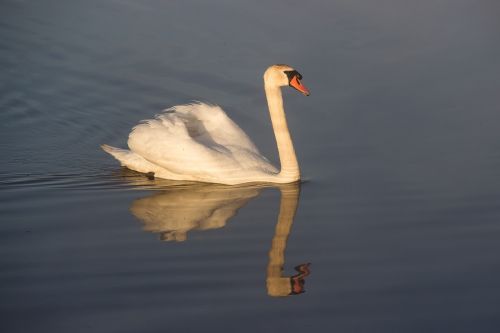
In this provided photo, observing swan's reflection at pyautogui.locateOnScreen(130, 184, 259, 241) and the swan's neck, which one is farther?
the swan's neck

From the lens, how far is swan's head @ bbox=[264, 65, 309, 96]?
38.0 ft

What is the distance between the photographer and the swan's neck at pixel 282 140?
37.7 ft

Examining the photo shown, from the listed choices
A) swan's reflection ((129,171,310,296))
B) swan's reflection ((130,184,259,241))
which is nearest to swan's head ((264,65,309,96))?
swan's reflection ((129,171,310,296))

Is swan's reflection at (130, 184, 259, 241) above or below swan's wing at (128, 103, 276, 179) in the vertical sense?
below

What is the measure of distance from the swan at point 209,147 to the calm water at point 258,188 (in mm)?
222

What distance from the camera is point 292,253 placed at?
8781mm

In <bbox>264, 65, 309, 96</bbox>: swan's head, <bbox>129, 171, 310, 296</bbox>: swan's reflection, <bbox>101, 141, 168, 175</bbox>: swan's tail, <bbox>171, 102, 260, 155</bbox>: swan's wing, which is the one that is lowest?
<bbox>129, 171, 310, 296</bbox>: swan's reflection

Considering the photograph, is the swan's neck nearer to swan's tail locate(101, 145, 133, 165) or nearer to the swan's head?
the swan's head

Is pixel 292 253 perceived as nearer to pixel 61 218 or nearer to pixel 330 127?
pixel 61 218

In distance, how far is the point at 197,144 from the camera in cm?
1151

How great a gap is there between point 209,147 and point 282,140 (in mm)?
822

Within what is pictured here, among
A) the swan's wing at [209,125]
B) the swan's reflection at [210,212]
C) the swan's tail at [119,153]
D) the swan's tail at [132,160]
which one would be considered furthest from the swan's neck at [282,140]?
the swan's tail at [119,153]

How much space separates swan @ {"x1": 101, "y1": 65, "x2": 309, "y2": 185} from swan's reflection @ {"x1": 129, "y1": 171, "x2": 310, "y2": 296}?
0.16 meters

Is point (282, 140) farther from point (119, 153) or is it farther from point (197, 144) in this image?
point (119, 153)
